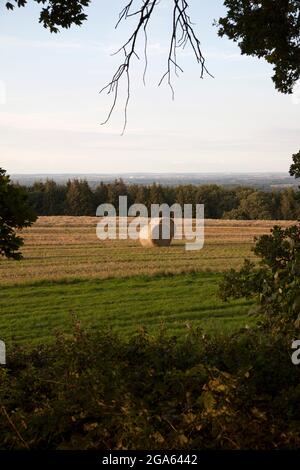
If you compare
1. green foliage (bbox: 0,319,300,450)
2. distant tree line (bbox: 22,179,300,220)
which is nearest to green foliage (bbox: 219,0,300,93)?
green foliage (bbox: 0,319,300,450)

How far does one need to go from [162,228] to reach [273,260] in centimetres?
3188

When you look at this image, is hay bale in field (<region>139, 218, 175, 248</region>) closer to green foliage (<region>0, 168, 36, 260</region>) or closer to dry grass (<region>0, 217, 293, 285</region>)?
dry grass (<region>0, 217, 293, 285</region>)

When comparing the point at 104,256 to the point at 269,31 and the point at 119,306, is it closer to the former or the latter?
the point at 119,306

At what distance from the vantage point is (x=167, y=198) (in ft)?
293

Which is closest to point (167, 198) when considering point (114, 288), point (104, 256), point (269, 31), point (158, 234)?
point (158, 234)

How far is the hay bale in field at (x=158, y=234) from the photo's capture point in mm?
37062

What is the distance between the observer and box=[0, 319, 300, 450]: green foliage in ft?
12.8

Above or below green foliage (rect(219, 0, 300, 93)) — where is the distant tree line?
below

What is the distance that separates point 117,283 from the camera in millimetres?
22172

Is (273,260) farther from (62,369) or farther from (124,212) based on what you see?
(124,212)

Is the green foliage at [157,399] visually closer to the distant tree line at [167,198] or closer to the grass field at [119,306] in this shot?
the grass field at [119,306]

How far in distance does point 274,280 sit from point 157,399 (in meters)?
1.71

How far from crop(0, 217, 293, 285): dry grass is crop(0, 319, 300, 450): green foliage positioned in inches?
669
